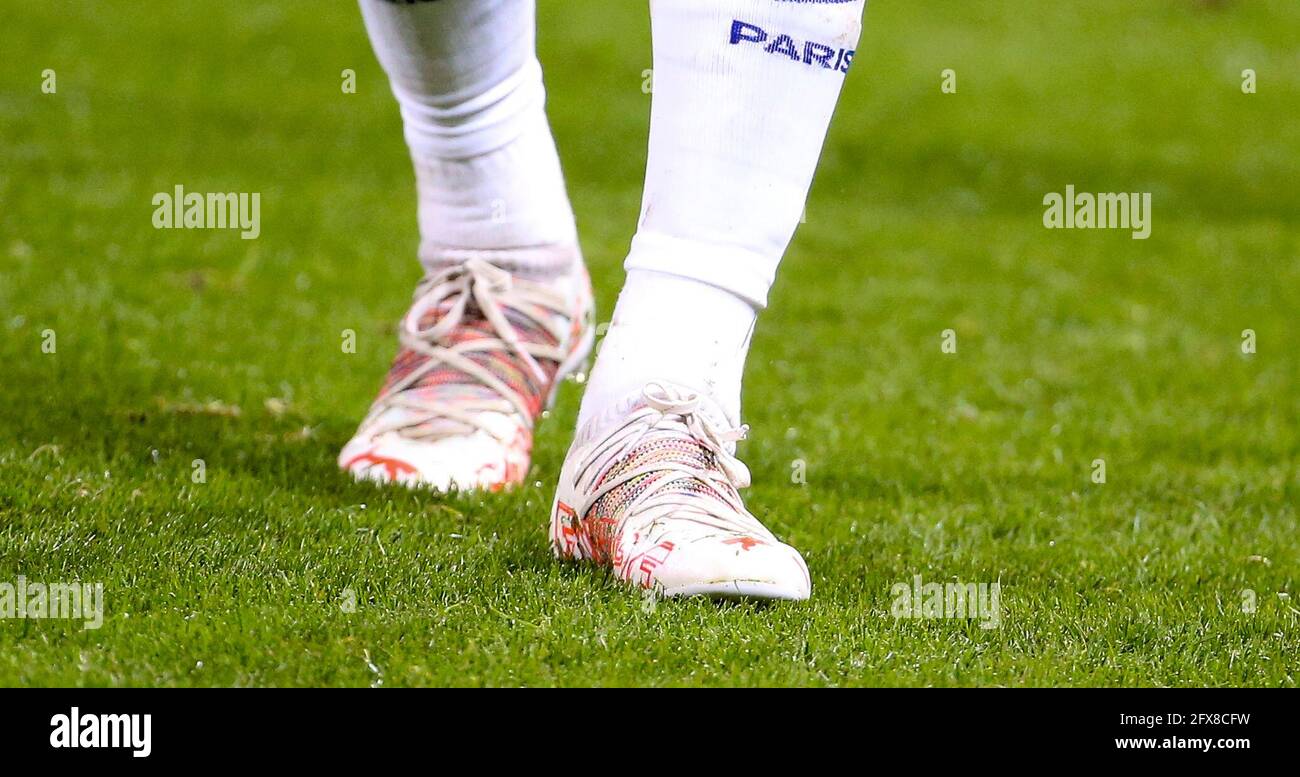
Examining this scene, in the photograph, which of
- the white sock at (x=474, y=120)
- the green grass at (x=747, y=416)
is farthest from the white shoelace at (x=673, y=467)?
the white sock at (x=474, y=120)

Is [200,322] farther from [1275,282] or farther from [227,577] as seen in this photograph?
[1275,282]

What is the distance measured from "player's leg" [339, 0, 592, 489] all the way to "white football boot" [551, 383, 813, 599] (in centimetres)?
47

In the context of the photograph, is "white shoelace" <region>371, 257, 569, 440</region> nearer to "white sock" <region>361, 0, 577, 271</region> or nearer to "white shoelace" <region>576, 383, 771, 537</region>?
"white sock" <region>361, 0, 577, 271</region>

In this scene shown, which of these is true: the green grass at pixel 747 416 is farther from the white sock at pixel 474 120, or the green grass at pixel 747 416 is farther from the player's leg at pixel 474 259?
the white sock at pixel 474 120

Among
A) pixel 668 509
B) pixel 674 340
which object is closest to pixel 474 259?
pixel 674 340

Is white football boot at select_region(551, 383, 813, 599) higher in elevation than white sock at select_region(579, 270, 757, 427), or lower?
lower

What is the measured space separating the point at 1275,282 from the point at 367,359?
4.08 m

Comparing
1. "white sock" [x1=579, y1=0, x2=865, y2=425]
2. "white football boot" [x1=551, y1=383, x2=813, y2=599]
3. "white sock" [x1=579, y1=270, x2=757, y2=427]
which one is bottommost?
"white football boot" [x1=551, y1=383, x2=813, y2=599]

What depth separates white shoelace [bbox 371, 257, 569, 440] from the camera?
94.3 inches

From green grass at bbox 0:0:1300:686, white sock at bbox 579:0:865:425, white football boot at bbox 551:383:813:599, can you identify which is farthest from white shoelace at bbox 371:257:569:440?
white sock at bbox 579:0:865:425

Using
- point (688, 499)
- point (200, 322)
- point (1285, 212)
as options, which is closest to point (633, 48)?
point (1285, 212)

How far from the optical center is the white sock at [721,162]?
5.95 feet

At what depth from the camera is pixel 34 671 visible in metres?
1.43

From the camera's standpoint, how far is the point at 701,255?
1.83 m
